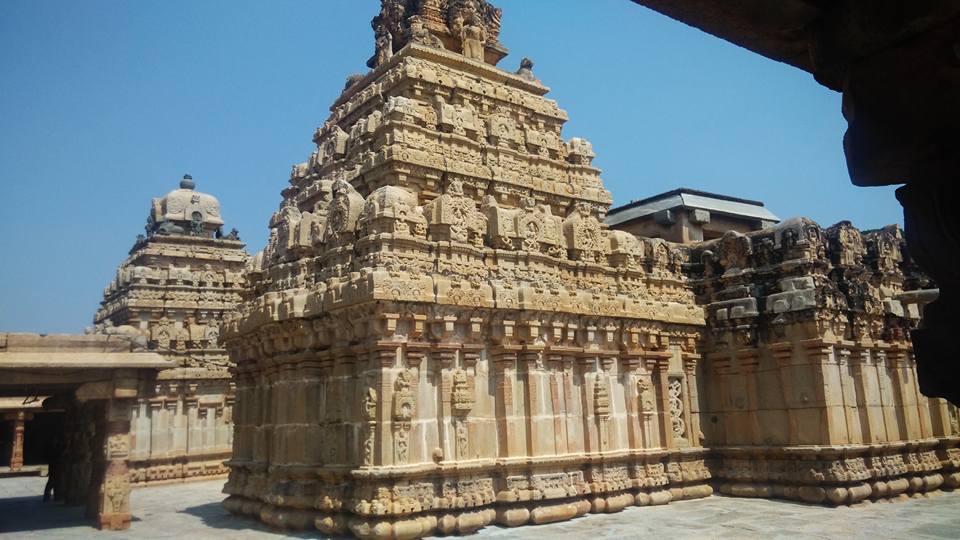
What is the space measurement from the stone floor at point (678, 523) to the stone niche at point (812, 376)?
2.64 ft

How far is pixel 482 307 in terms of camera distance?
14.4 metres

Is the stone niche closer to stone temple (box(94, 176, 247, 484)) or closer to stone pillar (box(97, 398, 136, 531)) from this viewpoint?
stone pillar (box(97, 398, 136, 531))

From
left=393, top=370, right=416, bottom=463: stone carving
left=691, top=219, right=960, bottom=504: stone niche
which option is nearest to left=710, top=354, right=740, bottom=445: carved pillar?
left=691, top=219, right=960, bottom=504: stone niche

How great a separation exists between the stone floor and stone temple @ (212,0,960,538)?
0.53 metres

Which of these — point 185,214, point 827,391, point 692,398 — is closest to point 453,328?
point 692,398

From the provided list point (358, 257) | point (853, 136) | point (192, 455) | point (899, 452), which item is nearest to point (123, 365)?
point (358, 257)

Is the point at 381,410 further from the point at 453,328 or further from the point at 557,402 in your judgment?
the point at 557,402

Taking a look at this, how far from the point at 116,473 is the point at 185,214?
21.0 meters

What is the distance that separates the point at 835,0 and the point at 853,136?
0.50m

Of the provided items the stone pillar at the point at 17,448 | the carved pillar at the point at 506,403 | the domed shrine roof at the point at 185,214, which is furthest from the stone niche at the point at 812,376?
the stone pillar at the point at 17,448

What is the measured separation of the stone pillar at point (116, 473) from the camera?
15.7 metres

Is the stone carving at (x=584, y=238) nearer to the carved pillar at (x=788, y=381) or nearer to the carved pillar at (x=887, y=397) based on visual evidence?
the carved pillar at (x=788, y=381)

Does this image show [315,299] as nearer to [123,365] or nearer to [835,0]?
[123,365]

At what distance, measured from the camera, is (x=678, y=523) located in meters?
14.3
